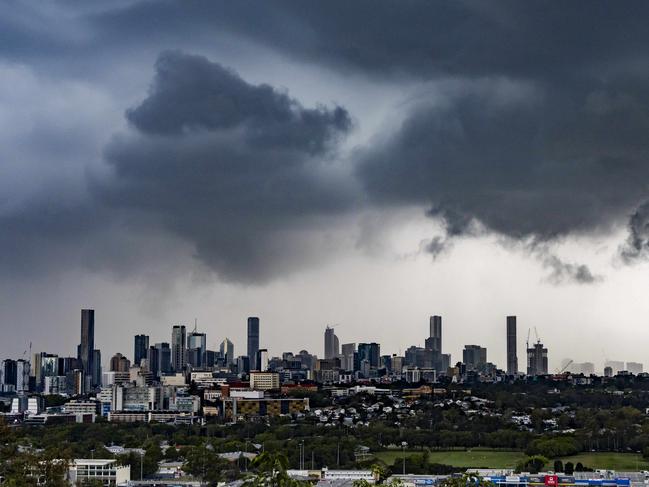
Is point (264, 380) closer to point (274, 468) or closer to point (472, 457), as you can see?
point (472, 457)

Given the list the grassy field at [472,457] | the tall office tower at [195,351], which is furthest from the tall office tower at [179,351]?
the grassy field at [472,457]

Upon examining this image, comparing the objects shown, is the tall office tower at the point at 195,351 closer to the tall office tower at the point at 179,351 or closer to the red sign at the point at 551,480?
the tall office tower at the point at 179,351

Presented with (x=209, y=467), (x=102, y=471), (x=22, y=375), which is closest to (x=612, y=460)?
(x=209, y=467)

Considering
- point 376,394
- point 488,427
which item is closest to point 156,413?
point 376,394

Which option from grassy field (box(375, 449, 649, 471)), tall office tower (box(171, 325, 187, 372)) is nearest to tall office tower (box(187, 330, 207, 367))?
tall office tower (box(171, 325, 187, 372))

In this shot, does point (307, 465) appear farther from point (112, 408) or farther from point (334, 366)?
point (334, 366)

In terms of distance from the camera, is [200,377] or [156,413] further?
[200,377]
